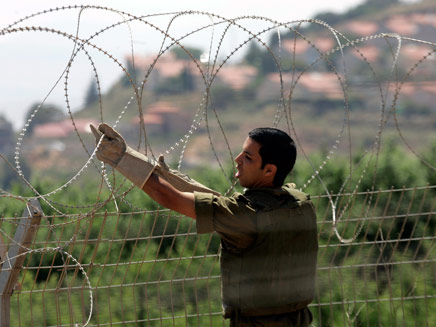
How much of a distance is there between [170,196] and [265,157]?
0.39 meters

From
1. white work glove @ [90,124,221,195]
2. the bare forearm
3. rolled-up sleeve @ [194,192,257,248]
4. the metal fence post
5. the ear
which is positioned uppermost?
white work glove @ [90,124,221,195]

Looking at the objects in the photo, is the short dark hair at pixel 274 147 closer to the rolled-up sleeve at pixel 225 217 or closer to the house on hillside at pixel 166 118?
the rolled-up sleeve at pixel 225 217

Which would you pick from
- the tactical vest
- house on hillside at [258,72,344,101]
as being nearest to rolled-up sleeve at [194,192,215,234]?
the tactical vest

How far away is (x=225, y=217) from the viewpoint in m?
3.38

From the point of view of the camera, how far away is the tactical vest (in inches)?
135

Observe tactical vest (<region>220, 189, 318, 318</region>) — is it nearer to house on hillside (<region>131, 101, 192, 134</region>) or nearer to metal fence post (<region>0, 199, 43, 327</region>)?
metal fence post (<region>0, 199, 43, 327</region>)

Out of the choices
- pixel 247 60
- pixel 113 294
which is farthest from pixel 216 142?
pixel 113 294

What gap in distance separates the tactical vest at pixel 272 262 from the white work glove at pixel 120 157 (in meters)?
0.42

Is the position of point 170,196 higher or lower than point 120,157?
lower

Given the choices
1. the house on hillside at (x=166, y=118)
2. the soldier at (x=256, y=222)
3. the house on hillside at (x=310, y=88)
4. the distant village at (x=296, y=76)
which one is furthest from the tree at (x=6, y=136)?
the soldier at (x=256, y=222)

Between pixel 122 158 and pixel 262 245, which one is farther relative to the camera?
pixel 122 158

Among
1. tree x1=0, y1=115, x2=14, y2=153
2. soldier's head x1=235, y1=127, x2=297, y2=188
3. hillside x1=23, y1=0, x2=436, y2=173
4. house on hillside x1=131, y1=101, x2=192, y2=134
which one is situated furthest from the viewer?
hillside x1=23, y1=0, x2=436, y2=173

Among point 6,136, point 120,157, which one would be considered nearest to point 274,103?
point 6,136

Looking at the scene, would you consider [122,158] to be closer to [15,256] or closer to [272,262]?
[272,262]
